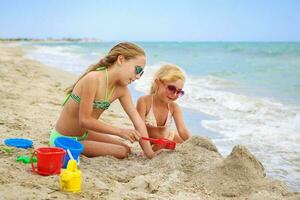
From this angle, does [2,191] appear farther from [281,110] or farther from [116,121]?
[281,110]

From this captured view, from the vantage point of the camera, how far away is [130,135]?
11.4 ft

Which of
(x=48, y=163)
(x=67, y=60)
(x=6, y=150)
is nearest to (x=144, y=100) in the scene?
(x=6, y=150)

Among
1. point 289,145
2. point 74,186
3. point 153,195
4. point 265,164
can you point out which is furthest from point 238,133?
point 74,186

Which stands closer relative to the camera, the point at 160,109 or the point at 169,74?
the point at 169,74

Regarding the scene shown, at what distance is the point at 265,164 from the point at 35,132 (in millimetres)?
2424

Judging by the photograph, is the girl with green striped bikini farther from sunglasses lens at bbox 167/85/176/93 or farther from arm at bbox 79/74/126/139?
sunglasses lens at bbox 167/85/176/93

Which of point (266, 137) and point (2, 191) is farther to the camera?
point (266, 137)

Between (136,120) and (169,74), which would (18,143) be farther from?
(169,74)

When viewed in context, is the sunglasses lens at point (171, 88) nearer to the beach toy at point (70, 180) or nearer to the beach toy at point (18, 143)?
the beach toy at point (18, 143)

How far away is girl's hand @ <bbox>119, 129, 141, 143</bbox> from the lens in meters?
3.46

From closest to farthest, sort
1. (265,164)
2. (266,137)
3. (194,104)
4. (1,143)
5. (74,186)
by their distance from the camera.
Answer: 1. (74,186)
2. (1,143)
3. (265,164)
4. (266,137)
5. (194,104)

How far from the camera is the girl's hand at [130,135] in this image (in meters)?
3.46

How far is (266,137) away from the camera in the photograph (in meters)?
4.98

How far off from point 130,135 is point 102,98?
41cm
